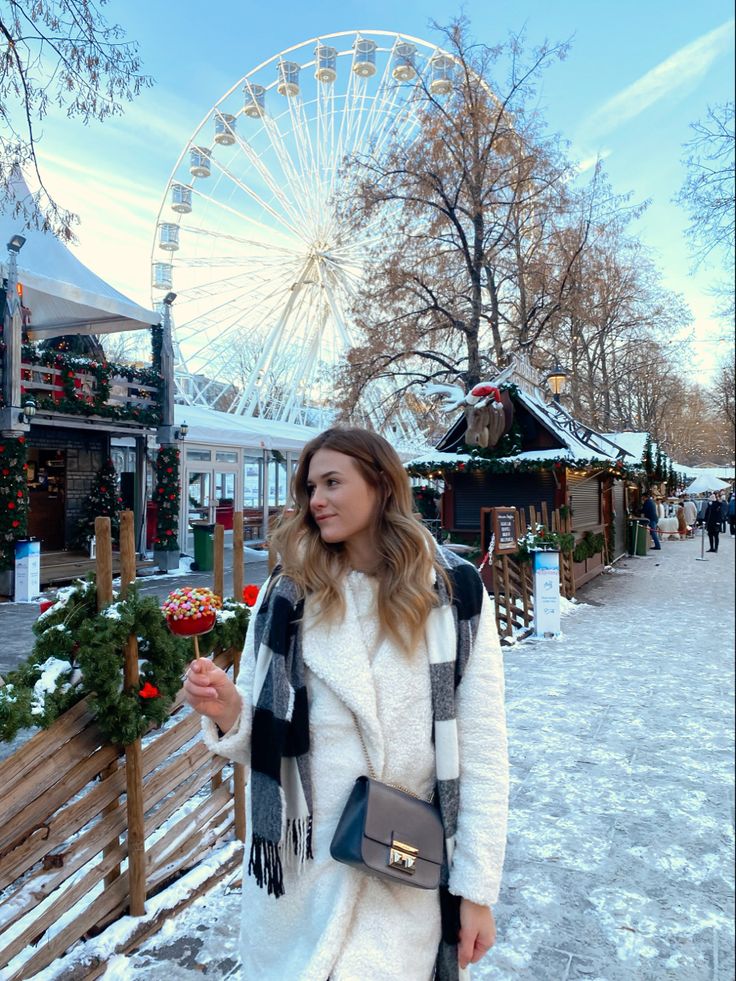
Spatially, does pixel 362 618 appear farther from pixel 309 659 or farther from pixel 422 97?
pixel 422 97

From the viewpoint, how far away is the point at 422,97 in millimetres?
15664

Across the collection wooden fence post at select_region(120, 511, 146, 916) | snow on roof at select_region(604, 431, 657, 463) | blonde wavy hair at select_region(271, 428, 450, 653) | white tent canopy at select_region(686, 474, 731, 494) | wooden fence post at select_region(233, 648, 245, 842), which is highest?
snow on roof at select_region(604, 431, 657, 463)

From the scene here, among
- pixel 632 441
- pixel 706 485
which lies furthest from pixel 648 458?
pixel 706 485

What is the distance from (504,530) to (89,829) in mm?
6231

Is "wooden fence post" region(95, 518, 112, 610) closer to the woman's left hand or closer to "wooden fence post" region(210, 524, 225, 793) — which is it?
"wooden fence post" region(210, 524, 225, 793)

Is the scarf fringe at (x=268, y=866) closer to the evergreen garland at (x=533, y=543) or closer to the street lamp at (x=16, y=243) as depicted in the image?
the evergreen garland at (x=533, y=543)

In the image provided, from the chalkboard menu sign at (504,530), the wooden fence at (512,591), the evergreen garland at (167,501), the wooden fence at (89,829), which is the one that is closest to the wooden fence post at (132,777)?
the wooden fence at (89,829)

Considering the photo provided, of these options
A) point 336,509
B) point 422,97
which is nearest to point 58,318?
point 422,97

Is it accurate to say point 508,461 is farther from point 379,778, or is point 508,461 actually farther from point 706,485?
point 706,485

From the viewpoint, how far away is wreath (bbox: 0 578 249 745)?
220 centimetres

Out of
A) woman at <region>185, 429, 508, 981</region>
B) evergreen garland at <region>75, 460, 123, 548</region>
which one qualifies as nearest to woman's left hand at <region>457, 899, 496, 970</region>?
woman at <region>185, 429, 508, 981</region>

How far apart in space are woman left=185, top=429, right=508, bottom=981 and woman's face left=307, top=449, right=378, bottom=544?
110 mm

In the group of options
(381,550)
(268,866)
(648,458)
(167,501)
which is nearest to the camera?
(268,866)

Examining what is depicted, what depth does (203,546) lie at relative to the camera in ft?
43.1
